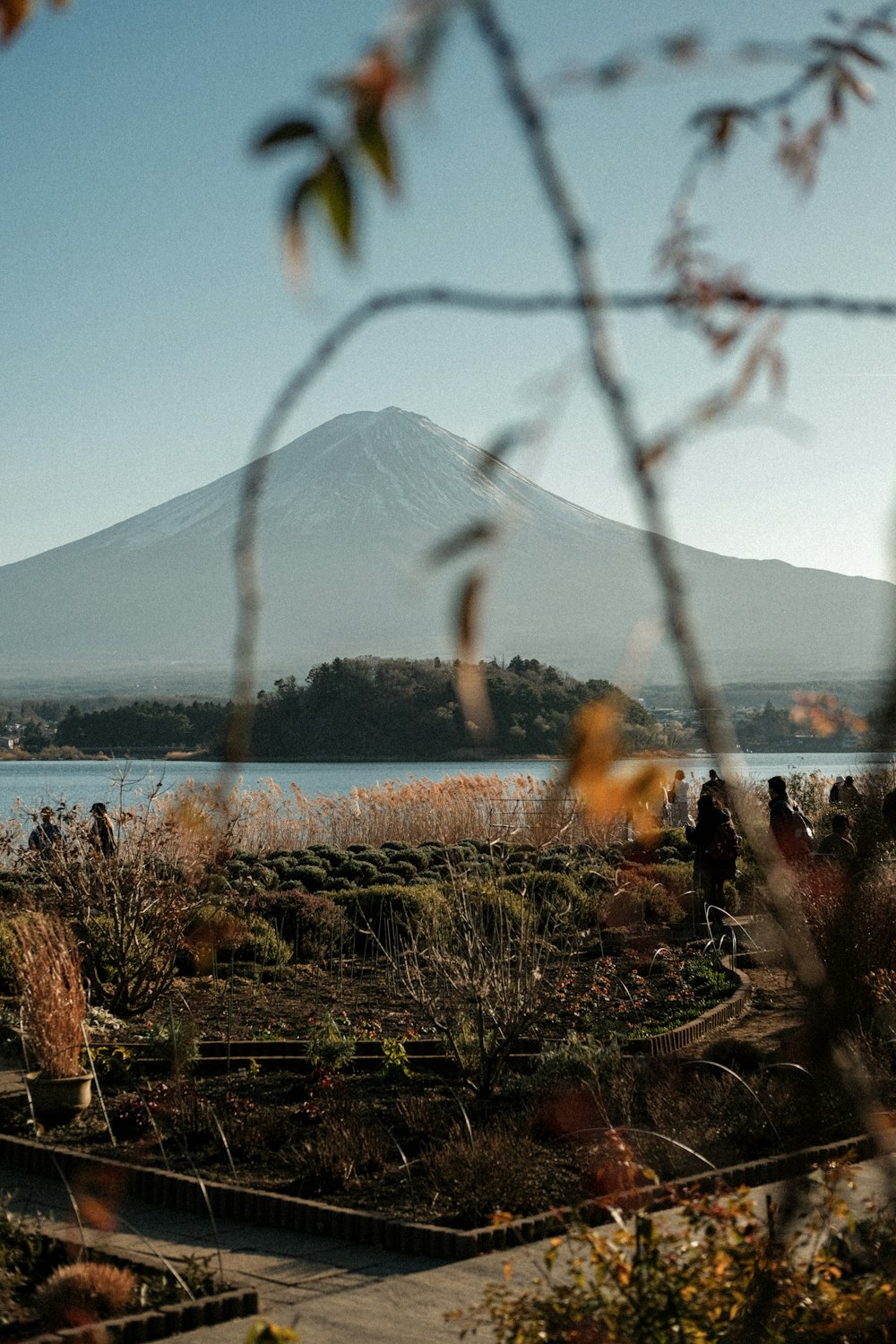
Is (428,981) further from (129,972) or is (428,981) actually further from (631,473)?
(631,473)

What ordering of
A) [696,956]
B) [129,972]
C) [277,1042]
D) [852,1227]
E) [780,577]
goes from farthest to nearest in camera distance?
[780,577] < [696,956] < [129,972] < [277,1042] < [852,1227]

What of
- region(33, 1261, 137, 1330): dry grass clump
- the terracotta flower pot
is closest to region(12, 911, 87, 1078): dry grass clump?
the terracotta flower pot

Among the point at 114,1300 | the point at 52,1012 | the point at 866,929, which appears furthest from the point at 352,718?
the point at 114,1300

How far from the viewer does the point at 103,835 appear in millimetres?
12359

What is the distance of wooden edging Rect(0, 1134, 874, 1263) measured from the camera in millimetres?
5164

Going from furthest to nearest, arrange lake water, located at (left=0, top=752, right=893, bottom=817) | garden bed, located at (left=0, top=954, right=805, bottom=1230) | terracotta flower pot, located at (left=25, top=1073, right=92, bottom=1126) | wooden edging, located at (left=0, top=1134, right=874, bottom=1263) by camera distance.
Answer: lake water, located at (left=0, top=752, right=893, bottom=817) → terracotta flower pot, located at (left=25, top=1073, right=92, bottom=1126) → garden bed, located at (left=0, top=954, right=805, bottom=1230) → wooden edging, located at (left=0, top=1134, right=874, bottom=1263)

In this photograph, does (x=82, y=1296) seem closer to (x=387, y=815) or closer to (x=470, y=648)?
(x=470, y=648)

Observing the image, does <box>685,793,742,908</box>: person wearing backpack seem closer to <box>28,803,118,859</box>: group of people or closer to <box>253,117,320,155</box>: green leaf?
<box>28,803,118,859</box>: group of people

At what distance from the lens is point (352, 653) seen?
19088 centimetres

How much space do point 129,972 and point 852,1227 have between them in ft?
26.3

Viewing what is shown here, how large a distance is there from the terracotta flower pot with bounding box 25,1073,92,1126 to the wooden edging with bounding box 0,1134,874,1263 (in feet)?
1.52

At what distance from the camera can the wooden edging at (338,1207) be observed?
203 inches

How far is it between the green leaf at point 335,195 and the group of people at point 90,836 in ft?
35.6

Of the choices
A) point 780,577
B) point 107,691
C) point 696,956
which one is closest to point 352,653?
point 107,691
